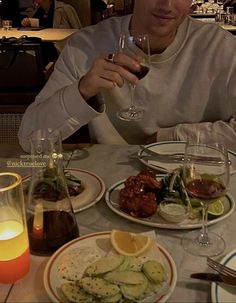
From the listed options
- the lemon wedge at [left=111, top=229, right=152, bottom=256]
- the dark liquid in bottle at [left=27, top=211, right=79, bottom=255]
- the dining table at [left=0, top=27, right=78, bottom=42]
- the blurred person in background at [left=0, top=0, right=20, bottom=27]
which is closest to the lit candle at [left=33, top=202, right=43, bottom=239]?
the dark liquid in bottle at [left=27, top=211, right=79, bottom=255]

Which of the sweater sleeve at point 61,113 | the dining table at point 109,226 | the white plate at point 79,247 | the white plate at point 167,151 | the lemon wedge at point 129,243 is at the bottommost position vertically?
the dining table at point 109,226

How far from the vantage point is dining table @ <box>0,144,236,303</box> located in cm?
82

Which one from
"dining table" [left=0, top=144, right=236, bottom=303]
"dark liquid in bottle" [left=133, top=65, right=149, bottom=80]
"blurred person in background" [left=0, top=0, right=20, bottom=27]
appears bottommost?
"blurred person in background" [left=0, top=0, right=20, bottom=27]

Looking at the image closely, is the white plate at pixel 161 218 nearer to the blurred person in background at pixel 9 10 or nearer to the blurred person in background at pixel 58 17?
the blurred person in background at pixel 58 17

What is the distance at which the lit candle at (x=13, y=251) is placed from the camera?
2.72 feet

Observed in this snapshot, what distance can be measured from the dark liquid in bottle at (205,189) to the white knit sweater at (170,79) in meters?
0.70

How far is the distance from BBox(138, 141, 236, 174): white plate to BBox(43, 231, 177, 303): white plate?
407 mm

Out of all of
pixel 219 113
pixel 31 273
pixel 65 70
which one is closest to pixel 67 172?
pixel 31 273

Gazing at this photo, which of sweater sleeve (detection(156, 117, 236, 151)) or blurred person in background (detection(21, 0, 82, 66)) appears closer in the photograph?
sweater sleeve (detection(156, 117, 236, 151))

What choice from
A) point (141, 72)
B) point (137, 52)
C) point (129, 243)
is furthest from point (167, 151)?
point (129, 243)

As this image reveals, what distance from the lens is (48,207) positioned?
917mm

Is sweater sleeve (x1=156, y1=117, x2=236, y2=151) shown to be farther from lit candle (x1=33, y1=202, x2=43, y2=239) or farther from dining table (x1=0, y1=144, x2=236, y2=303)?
lit candle (x1=33, y1=202, x2=43, y2=239)

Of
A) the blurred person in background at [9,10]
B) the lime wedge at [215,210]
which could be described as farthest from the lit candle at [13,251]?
the blurred person in background at [9,10]

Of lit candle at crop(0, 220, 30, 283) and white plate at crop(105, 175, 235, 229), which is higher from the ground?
lit candle at crop(0, 220, 30, 283)
